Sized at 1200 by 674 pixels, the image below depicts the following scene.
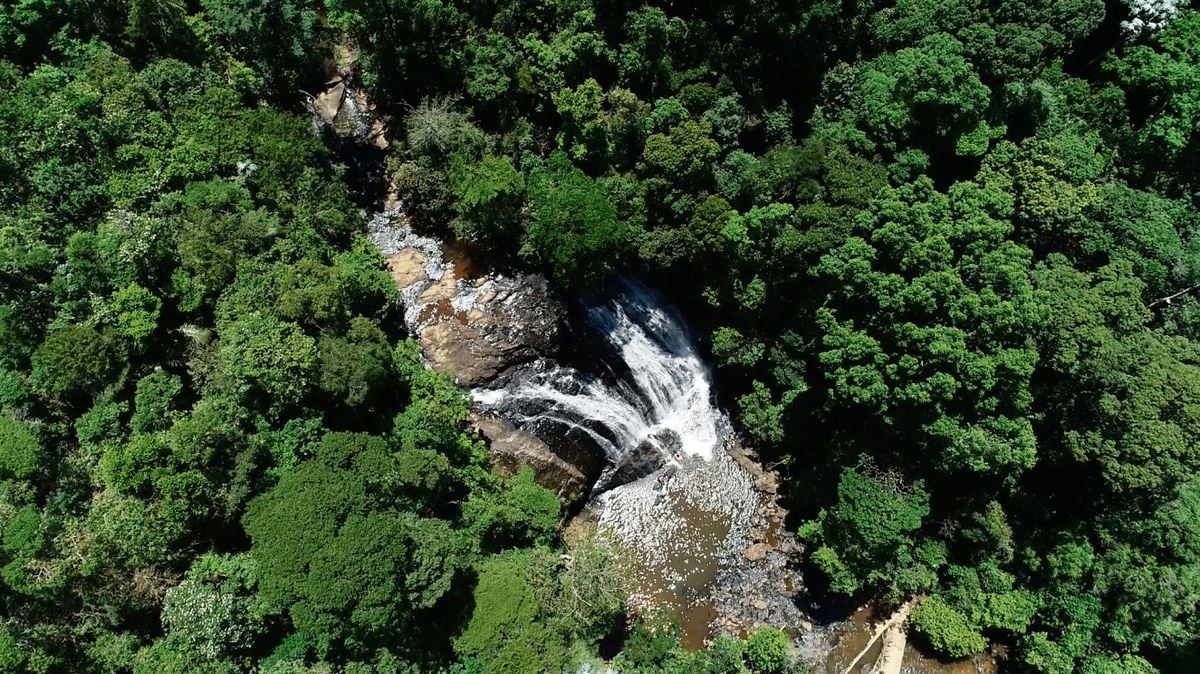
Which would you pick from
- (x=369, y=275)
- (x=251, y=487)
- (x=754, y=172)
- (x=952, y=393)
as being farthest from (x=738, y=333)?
(x=251, y=487)

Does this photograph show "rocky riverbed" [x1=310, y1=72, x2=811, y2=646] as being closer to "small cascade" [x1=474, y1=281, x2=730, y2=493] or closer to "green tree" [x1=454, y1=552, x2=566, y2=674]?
"small cascade" [x1=474, y1=281, x2=730, y2=493]

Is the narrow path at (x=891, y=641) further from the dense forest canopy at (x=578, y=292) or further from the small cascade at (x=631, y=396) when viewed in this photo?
the small cascade at (x=631, y=396)

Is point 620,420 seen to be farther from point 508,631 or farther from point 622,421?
point 508,631

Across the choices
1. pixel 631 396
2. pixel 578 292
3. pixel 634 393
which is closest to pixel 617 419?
pixel 631 396

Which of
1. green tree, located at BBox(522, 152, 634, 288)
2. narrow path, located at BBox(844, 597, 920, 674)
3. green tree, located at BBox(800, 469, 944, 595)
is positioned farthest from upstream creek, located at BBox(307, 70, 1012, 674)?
green tree, located at BBox(522, 152, 634, 288)

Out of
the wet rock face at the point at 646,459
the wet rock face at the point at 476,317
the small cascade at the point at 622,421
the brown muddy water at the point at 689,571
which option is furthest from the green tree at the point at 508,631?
the wet rock face at the point at 476,317

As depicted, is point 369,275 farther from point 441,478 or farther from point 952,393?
point 952,393
